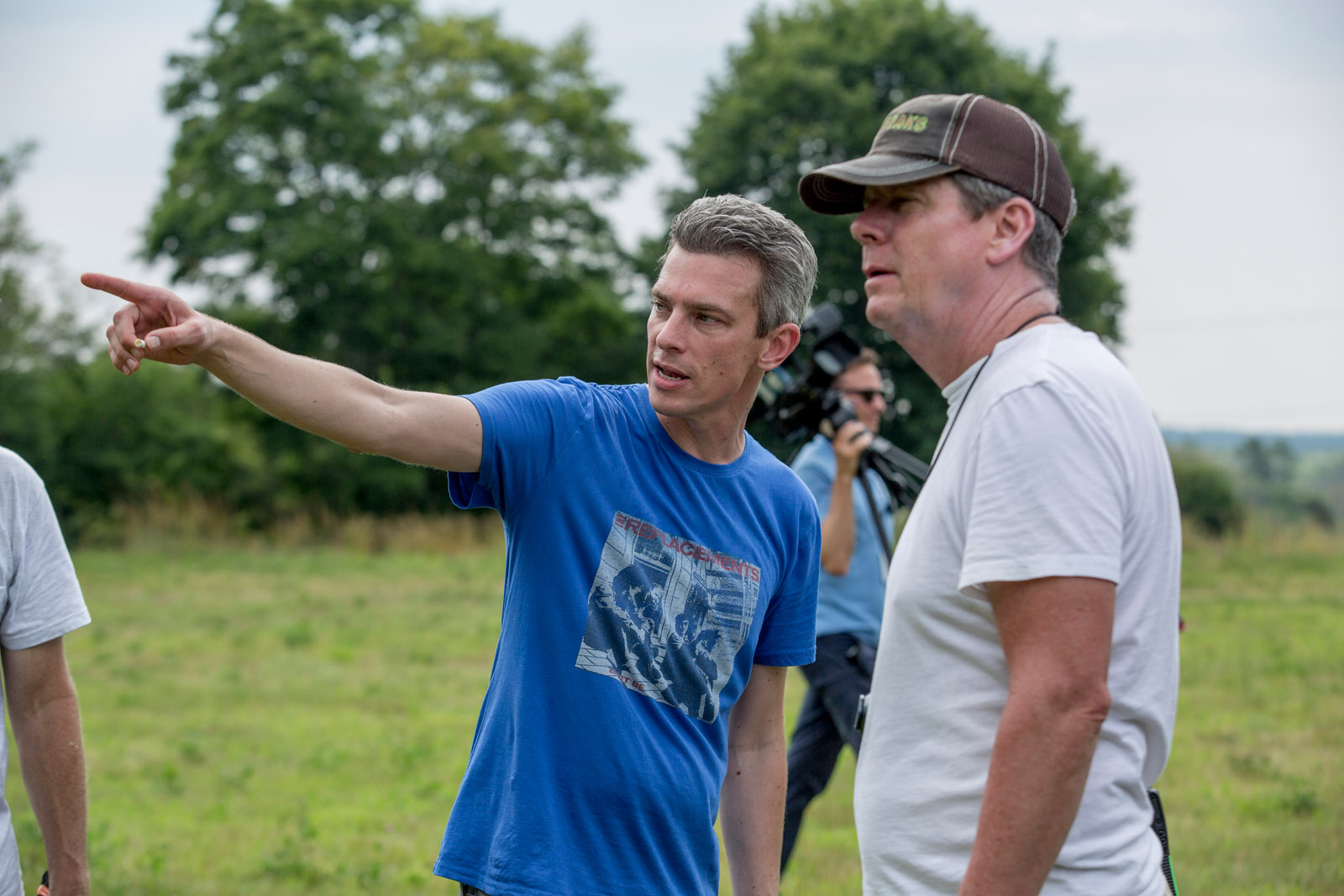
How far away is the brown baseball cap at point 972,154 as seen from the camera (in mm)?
1799

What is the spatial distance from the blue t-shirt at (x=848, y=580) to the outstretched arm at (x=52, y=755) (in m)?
2.83

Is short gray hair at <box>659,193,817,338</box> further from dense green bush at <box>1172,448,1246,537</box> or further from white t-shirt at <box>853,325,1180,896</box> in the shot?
dense green bush at <box>1172,448,1246,537</box>

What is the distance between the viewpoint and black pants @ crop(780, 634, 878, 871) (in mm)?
4523

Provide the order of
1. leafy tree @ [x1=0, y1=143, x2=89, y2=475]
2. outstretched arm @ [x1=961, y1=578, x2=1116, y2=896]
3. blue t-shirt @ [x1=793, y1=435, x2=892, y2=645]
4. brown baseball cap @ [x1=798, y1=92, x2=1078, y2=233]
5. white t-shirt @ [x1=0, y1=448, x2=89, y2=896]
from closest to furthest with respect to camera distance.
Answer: outstretched arm @ [x1=961, y1=578, x2=1116, y2=896]
brown baseball cap @ [x1=798, y1=92, x2=1078, y2=233]
white t-shirt @ [x1=0, y1=448, x2=89, y2=896]
blue t-shirt @ [x1=793, y1=435, x2=892, y2=645]
leafy tree @ [x1=0, y1=143, x2=89, y2=475]

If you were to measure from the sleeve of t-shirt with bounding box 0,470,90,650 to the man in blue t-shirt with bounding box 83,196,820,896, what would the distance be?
83cm

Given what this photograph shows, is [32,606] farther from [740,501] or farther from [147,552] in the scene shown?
[147,552]

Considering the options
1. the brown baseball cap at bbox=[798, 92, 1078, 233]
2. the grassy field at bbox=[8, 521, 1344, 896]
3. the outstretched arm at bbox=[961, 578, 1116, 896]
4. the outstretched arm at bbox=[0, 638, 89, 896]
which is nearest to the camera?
the outstretched arm at bbox=[961, 578, 1116, 896]

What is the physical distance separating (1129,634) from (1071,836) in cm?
29

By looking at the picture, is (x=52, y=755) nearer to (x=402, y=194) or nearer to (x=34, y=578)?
(x=34, y=578)

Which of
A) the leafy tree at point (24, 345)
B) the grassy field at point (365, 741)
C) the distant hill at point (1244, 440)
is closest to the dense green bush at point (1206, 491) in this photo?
the distant hill at point (1244, 440)

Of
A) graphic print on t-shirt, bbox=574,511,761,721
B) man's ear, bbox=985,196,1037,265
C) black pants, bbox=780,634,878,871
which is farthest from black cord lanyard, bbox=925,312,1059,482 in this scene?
Result: black pants, bbox=780,634,878,871

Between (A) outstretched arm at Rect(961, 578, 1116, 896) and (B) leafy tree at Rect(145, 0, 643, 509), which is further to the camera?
(B) leafy tree at Rect(145, 0, 643, 509)

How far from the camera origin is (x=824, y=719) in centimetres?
477

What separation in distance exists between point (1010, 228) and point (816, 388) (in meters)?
2.68
